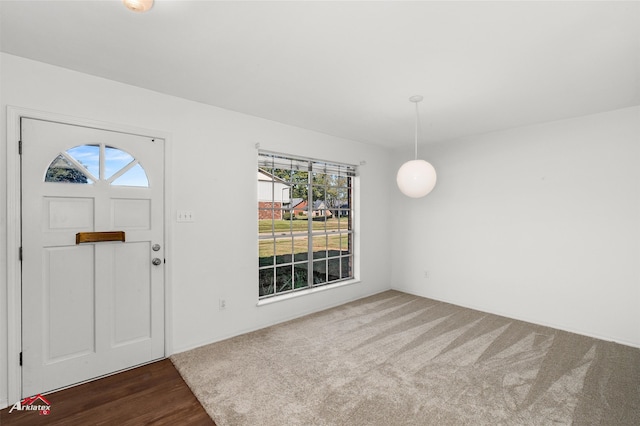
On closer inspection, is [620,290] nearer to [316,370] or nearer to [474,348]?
[474,348]

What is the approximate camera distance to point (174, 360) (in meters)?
2.79

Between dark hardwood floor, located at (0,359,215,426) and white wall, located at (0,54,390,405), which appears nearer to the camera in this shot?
dark hardwood floor, located at (0,359,215,426)

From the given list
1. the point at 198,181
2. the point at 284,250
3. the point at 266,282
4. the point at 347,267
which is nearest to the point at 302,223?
the point at 284,250

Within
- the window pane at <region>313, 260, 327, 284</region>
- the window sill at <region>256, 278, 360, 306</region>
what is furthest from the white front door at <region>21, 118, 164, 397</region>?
the window pane at <region>313, 260, 327, 284</region>

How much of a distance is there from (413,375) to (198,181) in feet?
8.93

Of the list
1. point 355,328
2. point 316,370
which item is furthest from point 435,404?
point 355,328

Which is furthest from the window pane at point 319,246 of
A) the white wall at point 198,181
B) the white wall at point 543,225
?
the white wall at point 543,225

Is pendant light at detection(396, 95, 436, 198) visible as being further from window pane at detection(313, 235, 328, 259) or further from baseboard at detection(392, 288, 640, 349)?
baseboard at detection(392, 288, 640, 349)

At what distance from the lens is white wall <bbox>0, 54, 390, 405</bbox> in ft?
7.41

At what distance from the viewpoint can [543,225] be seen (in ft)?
12.1

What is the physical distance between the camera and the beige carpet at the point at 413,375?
2076 millimetres

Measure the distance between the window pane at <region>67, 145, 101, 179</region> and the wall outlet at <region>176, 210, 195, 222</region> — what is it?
716mm

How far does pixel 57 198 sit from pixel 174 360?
1713 millimetres

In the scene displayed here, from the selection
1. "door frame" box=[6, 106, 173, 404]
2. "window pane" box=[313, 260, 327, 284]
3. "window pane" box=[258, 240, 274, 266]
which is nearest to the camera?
"door frame" box=[6, 106, 173, 404]
